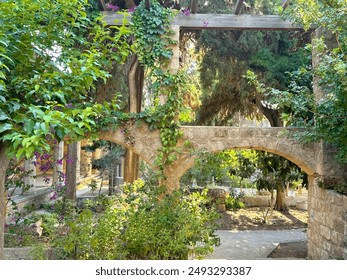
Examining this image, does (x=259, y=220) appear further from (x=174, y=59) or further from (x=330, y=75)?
(x=330, y=75)

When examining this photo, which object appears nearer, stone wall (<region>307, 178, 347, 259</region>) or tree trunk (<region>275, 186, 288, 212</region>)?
stone wall (<region>307, 178, 347, 259</region>)

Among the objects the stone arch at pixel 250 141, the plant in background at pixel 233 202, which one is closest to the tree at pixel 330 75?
the stone arch at pixel 250 141

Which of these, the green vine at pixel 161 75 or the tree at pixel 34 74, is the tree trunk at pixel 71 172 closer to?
the green vine at pixel 161 75

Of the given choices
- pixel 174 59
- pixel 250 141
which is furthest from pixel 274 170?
pixel 174 59

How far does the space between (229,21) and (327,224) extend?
13.6 ft

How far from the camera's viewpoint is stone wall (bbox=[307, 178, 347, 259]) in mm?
4586

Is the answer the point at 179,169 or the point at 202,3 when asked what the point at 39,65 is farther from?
the point at 202,3

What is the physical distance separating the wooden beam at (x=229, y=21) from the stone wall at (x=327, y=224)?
3.17m

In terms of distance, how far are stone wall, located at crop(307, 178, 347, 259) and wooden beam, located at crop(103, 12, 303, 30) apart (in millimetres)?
3171

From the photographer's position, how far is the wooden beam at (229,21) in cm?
623

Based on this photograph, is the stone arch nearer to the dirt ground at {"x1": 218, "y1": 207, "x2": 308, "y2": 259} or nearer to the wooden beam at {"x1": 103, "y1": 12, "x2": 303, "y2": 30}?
the wooden beam at {"x1": 103, "y1": 12, "x2": 303, "y2": 30}

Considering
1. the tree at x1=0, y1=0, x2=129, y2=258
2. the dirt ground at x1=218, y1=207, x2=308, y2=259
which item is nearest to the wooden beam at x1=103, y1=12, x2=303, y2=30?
the tree at x1=0, y1=0, x2=129, y2=258

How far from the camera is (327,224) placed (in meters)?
5.11
